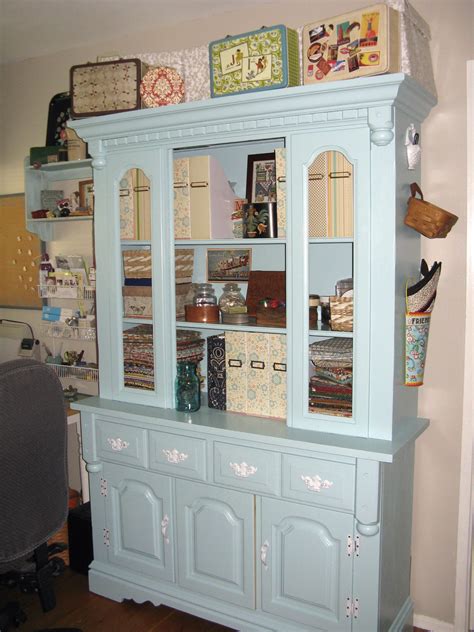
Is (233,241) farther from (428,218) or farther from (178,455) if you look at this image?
(178,455)

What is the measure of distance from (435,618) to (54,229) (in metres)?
2.80

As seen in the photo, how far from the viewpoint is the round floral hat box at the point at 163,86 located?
7.72ft

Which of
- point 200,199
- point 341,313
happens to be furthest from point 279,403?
point 200,199

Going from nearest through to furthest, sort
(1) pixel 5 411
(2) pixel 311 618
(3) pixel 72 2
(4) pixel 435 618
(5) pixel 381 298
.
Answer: (1) pixel 5 411, (5) pixel 381 298, (2) pixel 311 618, (4) pixel 435 618, (3) pixel 72 2

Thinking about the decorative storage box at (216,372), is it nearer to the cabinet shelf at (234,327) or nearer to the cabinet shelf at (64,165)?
the cabinet shelf at (234,327)

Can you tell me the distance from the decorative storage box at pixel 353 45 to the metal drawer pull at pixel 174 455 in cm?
151

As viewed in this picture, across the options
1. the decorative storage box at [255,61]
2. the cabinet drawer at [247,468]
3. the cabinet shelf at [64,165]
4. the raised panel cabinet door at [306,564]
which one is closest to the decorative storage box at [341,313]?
the cabinet drawer at [247,468]

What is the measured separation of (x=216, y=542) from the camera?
2359 millimetres

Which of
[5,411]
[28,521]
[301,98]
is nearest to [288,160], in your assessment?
[301,98]

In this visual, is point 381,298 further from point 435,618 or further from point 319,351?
point 435,618

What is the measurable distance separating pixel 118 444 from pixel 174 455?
0.30m

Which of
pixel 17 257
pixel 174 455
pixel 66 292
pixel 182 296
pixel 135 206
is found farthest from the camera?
pixel 17 257

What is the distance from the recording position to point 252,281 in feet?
8.45

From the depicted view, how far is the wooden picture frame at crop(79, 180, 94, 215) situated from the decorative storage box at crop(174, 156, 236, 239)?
887 millimetres
